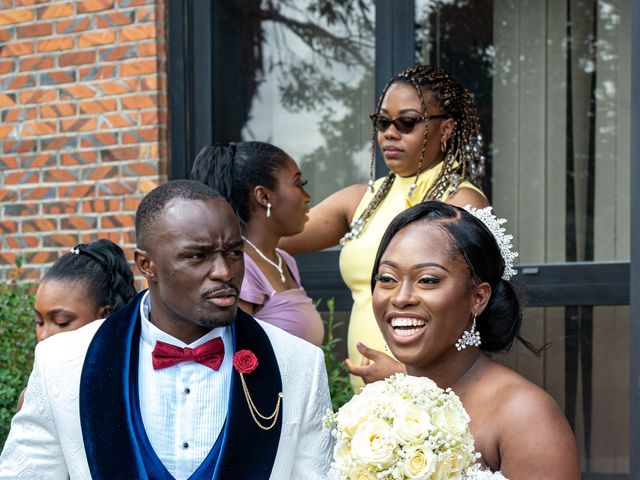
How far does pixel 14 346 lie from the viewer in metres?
5.55

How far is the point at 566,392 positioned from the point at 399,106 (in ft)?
6.85

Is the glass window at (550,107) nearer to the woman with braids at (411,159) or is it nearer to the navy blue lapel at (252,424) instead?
the woman with braids at (411,159)

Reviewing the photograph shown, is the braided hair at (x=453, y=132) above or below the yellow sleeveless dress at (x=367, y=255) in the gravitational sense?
above

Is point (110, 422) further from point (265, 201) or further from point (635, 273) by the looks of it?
point (635, 273)

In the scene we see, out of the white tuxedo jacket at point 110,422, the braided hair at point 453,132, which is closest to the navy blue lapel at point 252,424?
the white tuxedo jacket at point 110,422

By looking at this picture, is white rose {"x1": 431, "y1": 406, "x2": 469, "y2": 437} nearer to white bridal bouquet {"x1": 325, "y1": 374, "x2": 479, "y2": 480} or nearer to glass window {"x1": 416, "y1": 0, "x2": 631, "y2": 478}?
white bridal bouquet {"x1": 325, "y1": 374, "x2": 479, "y2": 480}

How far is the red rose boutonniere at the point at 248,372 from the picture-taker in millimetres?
3213

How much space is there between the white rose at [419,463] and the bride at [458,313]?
0.34m

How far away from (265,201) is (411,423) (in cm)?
188

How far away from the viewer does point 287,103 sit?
6.40 m

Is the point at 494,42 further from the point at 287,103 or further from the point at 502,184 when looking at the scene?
the point at 287,103

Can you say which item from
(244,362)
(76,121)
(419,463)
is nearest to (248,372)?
(244,362)

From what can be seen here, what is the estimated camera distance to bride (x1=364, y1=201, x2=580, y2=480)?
2.87 metres

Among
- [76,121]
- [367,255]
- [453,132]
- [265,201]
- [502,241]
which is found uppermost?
[76,121]
